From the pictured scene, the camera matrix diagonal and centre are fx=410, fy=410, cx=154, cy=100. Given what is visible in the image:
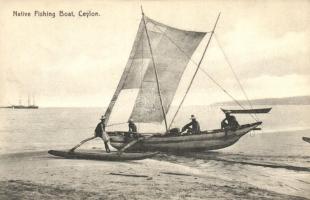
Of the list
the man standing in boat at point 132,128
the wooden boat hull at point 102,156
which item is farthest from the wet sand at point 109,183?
the man standing in boat at point 132,128

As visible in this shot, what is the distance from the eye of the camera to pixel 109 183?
24.8 ft

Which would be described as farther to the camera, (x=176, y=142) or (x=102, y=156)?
(x=176, y=142)

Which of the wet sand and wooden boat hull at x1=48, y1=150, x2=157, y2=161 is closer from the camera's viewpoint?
the wet sand

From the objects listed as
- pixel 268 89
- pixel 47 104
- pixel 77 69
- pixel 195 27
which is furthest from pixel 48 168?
pixel 268 89

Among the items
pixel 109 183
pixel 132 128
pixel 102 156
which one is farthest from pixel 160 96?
pixel 109 183

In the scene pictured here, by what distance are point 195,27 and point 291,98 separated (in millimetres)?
2596

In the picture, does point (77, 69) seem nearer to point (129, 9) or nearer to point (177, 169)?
point (129, 9)

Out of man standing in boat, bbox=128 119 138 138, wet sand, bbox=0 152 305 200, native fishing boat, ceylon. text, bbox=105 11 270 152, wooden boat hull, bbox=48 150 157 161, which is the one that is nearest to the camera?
wet sand, bbox=0 152 305 200

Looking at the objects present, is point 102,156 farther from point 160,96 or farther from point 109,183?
point 160,96

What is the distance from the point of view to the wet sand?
23.6 feet

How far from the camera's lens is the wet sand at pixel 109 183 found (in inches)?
284

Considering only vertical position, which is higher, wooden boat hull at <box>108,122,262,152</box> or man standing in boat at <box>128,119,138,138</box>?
man standing in boat at <box>128,119,138,138</box>

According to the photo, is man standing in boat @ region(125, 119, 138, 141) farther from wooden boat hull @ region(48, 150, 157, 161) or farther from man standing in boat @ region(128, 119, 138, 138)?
wooden boat hull @ region(48, 150, 157, 161)

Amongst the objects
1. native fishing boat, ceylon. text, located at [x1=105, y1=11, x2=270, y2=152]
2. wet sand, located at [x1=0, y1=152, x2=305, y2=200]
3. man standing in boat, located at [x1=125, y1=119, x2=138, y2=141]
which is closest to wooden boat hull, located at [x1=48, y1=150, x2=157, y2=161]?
wet sand, located at [x1=0, y1=152, x2=305, y2=200]
